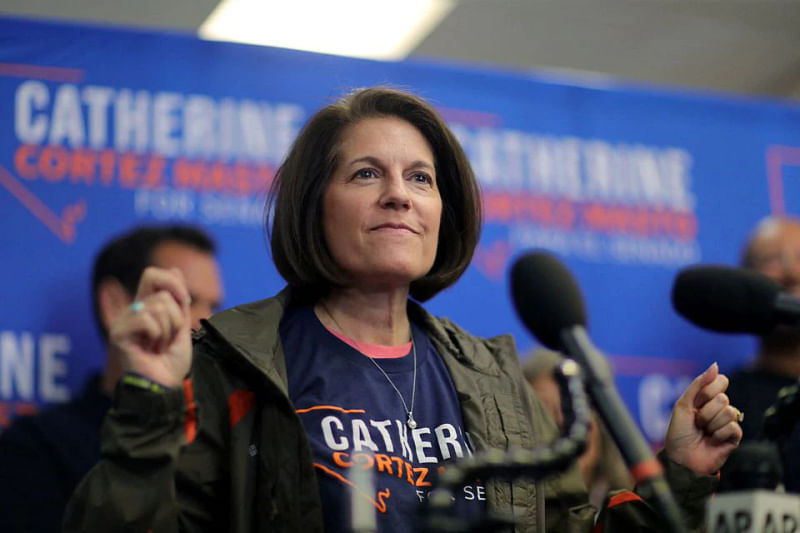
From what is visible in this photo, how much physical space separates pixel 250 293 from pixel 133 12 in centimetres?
192

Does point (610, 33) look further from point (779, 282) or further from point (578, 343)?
point (578, 343)

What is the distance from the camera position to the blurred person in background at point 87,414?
2680mm

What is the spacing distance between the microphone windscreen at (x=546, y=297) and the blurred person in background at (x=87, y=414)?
3.67 ft

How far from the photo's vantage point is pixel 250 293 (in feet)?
10.4

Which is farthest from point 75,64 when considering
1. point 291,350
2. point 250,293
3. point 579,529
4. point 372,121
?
point 579,529

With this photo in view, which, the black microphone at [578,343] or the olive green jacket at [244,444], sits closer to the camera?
the black microphone at [578,343]

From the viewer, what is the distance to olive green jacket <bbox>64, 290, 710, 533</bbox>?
1466 mm

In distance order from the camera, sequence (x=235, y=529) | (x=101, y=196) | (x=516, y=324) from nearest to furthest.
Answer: (x=235, y=529), (x=101, y=196), (x=516, y=324)

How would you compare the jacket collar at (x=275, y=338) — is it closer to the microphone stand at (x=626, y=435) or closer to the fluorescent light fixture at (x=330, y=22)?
the microphone stand at (x=626, y=435)

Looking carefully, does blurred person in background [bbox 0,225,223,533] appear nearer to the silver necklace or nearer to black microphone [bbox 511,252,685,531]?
the silver necklace

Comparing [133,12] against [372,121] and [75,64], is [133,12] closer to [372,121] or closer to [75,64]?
[75,64]

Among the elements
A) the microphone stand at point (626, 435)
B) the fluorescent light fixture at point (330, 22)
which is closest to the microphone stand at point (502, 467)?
the microphone stand at point (626, 435)

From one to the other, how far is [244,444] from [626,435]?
67cm

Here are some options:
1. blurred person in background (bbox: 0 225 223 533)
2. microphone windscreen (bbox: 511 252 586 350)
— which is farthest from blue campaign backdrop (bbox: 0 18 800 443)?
microphone windscreen (bbox: 511 252 586 350)
